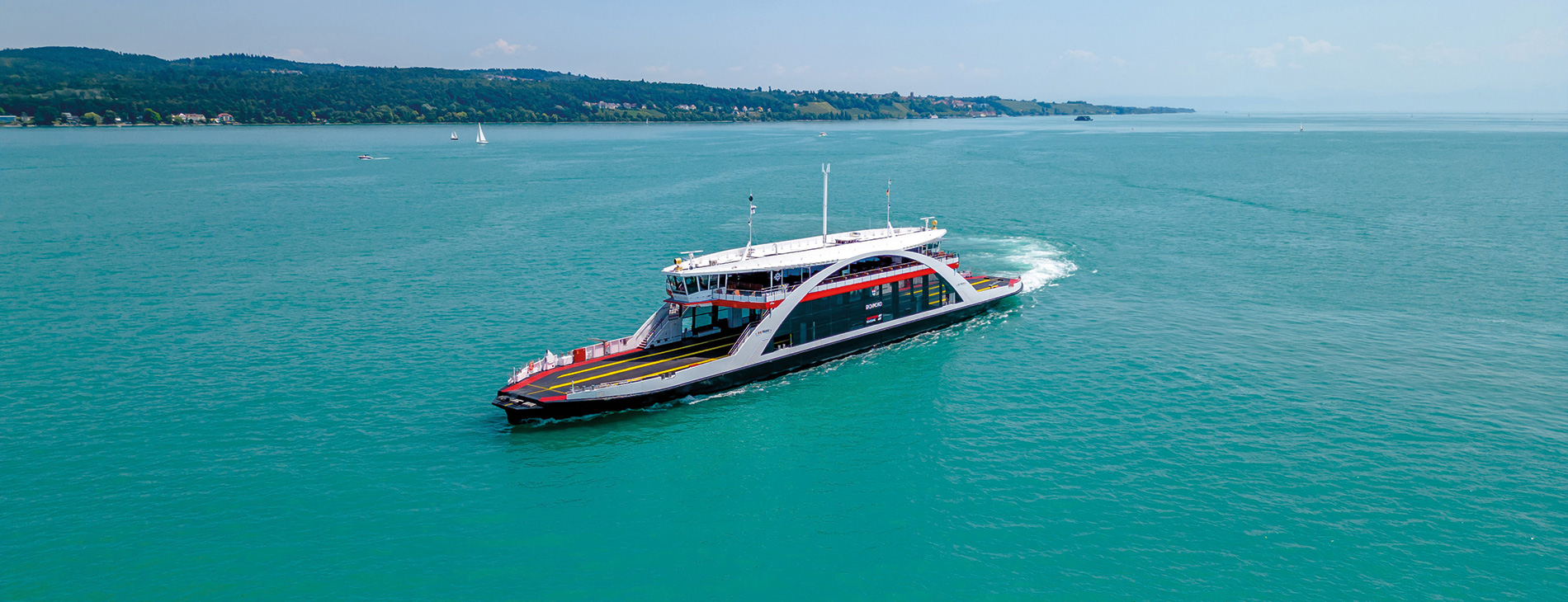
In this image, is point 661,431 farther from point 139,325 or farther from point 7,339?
point 7,339

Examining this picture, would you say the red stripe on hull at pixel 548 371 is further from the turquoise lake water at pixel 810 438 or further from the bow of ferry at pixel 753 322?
the turquoise lake water at pixel 810 438

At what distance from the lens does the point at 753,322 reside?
50469 mm

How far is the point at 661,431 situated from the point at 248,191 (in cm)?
11996

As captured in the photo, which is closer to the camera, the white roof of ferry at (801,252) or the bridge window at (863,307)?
the white roof of ferry at (801,252)

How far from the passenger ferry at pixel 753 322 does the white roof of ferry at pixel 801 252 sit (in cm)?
10

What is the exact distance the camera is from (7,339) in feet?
179

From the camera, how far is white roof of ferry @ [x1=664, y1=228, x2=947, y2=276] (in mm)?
48625

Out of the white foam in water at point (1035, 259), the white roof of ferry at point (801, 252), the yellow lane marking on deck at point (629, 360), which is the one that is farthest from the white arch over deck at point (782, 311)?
the white foam in water at point (1035, 259)

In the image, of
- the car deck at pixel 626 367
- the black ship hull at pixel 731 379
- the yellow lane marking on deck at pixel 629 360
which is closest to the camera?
the black ship hull at pixel 731 379

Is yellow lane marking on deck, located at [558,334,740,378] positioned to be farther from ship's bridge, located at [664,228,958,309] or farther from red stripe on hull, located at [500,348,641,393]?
ship's bridge, located at [664,228,958,309]

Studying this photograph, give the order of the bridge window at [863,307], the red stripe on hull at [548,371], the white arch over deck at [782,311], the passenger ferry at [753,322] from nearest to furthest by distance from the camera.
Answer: the red stripe on hull at [548,371] < the passenger ferry at [753,322] < the white arch over deck at [782,311] < the bridge window at [863,307]

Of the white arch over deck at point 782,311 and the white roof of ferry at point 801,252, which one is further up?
the white roof of ferry at point 801,252

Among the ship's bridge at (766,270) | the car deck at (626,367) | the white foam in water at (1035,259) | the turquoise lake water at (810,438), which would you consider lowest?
the turquoise lake water at (810,438)

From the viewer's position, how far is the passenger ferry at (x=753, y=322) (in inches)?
1676
